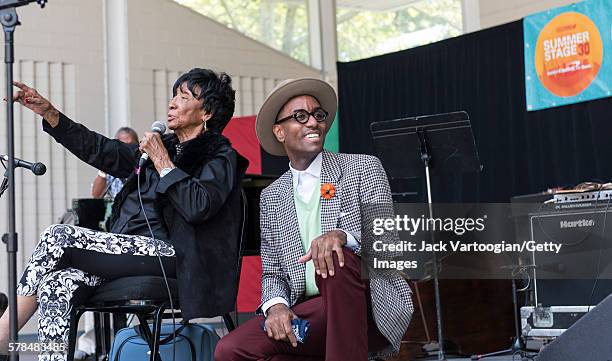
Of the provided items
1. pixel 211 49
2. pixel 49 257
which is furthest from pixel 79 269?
pixel 211 49

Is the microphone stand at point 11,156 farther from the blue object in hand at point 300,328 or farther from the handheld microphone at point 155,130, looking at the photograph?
the blue object in hand at point 300,328

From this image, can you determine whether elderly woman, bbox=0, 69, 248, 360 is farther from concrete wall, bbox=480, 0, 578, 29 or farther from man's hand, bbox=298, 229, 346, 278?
concrete wall, bbox=480, 0, 578, 29

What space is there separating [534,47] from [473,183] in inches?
51.0

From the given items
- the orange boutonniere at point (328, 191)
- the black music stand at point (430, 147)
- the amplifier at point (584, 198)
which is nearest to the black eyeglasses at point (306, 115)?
the orange boutonniere at point (328, 191)

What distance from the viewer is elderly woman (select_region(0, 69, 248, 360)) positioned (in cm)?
274

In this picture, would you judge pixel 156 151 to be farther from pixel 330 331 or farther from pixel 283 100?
pixel 330 331

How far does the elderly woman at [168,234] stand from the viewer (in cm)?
274

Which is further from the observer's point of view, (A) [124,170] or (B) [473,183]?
(B) [473,183]

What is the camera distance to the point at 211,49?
8711 millimetres

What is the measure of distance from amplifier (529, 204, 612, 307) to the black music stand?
0.52 metres

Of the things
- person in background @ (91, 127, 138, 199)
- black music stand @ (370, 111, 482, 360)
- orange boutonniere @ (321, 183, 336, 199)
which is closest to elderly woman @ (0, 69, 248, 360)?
orange boutonniere @ (321, 183, 336, 199)

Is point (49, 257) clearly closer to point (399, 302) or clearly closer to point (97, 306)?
point (97, 306)

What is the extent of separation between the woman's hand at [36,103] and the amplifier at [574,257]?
2.71m

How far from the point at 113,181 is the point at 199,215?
361 cm
